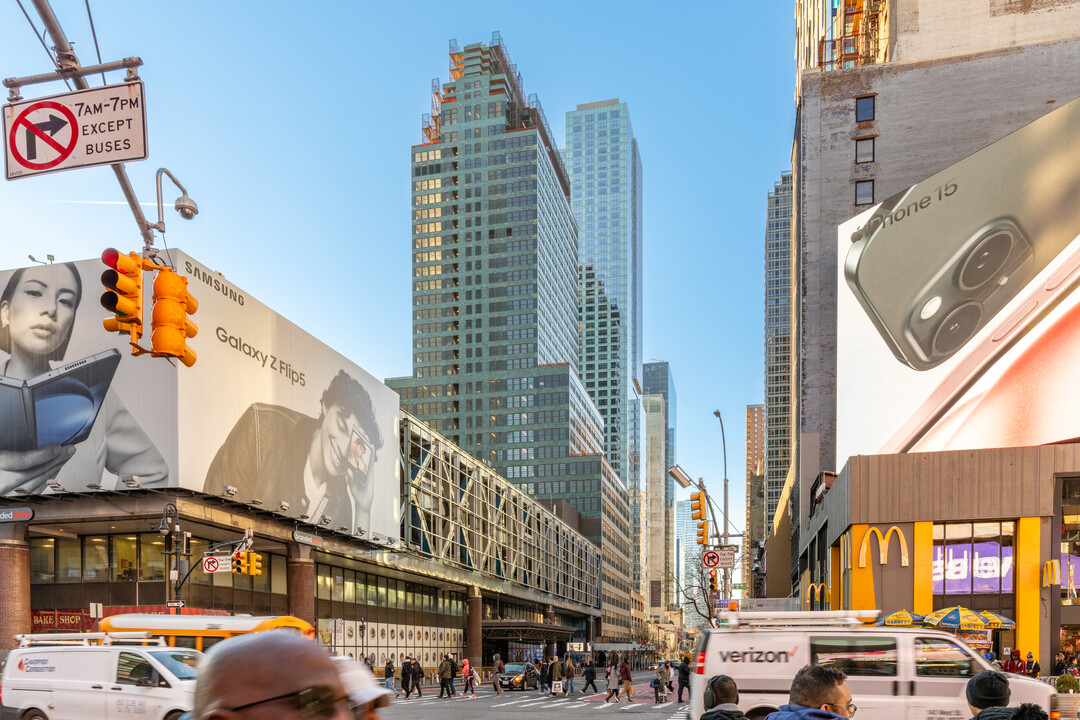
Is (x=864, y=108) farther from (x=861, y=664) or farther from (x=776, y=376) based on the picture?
(x=776, y=376)

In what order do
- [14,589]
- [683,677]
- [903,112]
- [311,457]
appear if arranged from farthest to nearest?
1. [903,112]
2. [311,457]
3. [14,589]
4. [683,677]

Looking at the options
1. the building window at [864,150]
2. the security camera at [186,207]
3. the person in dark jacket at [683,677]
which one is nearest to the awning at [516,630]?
the person in dark jacket at [683,677]

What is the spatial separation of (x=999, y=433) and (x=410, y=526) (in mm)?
33306

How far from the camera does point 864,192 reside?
58250 millimetres

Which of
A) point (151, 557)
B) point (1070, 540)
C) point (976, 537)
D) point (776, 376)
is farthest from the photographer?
point (776, 376)

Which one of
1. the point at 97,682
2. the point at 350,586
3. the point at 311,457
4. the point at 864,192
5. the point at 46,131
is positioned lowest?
the point at 350,586

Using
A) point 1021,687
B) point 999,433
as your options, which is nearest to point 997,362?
point 999,433

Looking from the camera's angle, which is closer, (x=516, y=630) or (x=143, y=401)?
(x=143, y=401)

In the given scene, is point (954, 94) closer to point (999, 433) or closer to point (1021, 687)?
point (999, 433)

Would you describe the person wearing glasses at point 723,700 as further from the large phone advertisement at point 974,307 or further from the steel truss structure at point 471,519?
the steel truss structure at point 471,519

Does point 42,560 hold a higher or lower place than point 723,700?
lower

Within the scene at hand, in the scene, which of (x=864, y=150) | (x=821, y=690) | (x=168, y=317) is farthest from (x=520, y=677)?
(x=864, y=150)

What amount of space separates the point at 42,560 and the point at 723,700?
39.6 m

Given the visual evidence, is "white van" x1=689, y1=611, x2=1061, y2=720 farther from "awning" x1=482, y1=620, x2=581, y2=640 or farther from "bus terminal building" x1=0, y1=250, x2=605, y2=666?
"awning" x1=482, y1=620, x2=581, y2=640
